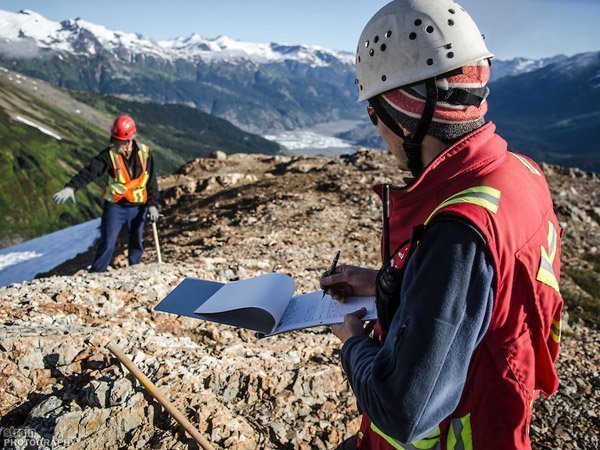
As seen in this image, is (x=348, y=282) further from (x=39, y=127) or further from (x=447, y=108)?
(x=39, y=127)

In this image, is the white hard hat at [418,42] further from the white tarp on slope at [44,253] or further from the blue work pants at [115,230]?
the white tarp on slope at [44,253]

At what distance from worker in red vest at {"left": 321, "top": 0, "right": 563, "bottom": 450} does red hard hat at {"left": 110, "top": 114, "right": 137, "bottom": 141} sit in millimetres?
7198

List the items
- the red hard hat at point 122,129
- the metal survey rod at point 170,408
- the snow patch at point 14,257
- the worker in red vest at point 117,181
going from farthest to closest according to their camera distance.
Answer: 1. the snow patch at point 14,257
2. the worker in red vest at point 117,181
3. the red hard hat at point 122,129
4. the metal survey rod at point 170,408

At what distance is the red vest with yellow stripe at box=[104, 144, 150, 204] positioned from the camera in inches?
337

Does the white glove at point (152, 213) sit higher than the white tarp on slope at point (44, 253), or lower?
higher

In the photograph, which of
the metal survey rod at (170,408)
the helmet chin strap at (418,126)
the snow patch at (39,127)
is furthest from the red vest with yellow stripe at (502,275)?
the snow patch at (39,127)

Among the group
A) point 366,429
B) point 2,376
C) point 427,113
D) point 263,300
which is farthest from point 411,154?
point 2,376

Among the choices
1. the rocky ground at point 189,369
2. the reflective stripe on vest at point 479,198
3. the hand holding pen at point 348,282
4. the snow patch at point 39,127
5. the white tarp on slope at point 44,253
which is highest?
the reflective stripe on vest at point 479,198

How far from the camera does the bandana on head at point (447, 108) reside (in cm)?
185

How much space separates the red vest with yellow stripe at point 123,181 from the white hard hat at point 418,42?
24.6 ft

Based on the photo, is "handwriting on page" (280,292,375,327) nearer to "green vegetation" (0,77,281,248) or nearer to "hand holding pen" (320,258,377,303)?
"hand holding pen" (320,258,377,303)

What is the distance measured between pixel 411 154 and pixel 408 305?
75cm

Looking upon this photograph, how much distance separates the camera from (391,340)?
1.66 metres

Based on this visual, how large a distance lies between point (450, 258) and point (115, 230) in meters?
8.37
